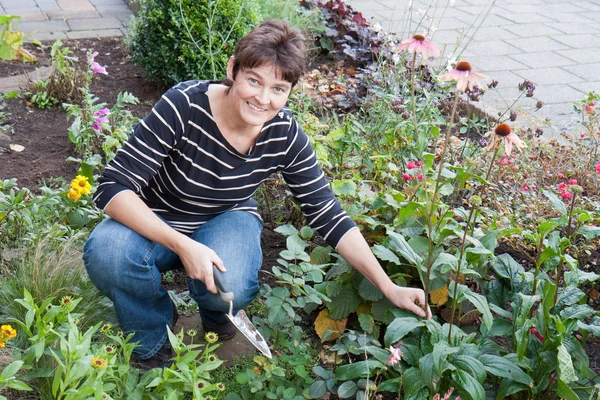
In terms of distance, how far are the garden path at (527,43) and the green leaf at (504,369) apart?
259 cm

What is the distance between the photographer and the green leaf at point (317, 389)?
242cm

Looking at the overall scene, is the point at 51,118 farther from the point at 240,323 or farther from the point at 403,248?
the point at 403,248

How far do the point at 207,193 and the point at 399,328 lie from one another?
883mm

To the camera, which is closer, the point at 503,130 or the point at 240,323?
the point at 503,130

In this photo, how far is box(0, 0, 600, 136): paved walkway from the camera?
5.40m

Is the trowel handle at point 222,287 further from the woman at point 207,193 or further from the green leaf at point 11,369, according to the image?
the green leaf at point 11,369

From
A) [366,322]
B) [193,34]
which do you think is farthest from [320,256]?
[193,34]

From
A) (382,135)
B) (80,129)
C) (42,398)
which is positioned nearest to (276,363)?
(42,398)

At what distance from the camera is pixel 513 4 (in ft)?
25.8

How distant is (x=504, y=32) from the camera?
6.80m

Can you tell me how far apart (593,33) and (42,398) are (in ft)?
20.4

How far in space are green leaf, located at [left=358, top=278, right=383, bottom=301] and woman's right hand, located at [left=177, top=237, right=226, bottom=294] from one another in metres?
0.54

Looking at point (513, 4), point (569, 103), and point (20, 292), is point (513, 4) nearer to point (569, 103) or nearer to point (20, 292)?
point (569, 103)

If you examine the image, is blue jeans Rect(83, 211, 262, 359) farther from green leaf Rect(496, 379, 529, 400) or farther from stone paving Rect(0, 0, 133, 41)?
stone paving Rect(0, 0, 133, 41)
